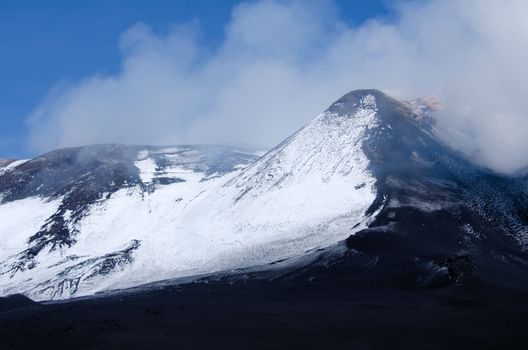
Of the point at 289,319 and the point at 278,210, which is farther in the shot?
the point at 278,210

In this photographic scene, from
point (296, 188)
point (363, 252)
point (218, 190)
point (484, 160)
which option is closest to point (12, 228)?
point (218, 190)

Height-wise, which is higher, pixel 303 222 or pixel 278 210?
pixel 278 210

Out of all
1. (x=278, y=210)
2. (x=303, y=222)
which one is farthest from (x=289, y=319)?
(x=278, y=210)

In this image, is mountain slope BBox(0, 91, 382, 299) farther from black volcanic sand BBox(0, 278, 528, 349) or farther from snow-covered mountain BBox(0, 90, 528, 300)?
black volcanic sand BBox(0, 278, 528, 349)

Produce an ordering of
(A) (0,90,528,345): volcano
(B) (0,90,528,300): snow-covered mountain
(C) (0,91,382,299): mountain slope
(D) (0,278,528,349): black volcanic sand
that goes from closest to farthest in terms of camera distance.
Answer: (D) (0,278,528,349): black volcanic sand
(A) (0,90,528,345): volcano
(B) (0,90,528,300): snow-covered mountain
(C) (0,91,382,299): mountain slope

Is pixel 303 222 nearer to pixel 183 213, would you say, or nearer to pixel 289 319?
pixel 183 213

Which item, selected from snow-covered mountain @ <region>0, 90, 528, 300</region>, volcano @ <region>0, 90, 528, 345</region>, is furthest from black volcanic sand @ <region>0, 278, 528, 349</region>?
snow-covered mountain @ <region>0, 90, 528, 300</region>
